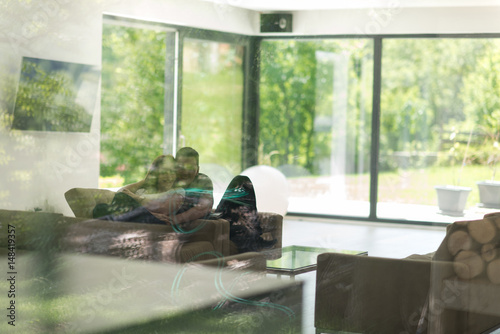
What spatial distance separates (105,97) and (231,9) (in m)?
0.54

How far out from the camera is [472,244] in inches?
77.5

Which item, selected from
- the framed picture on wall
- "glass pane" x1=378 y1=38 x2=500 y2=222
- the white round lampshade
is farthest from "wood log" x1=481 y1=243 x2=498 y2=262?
the framed picture on wall

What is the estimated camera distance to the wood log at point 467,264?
77.2 inches

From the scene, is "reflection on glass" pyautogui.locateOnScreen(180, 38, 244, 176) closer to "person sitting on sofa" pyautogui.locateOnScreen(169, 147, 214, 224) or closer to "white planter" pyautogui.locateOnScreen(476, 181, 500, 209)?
"person sitting on sofa" pyautogui.locateOnScreen(169, 147, 214, 224)

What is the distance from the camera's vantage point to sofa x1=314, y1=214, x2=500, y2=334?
196 centimetres

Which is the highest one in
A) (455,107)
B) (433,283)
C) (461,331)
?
(455,107)

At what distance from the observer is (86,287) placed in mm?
2166

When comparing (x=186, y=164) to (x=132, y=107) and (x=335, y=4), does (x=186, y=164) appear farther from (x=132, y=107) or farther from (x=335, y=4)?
(x=335, y=4)

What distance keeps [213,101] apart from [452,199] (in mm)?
884

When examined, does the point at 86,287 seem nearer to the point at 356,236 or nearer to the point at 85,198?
the point at 85,198

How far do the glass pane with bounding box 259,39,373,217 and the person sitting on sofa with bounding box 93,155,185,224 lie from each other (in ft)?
1.16

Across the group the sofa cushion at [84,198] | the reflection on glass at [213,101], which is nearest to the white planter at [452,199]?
the reflection on glass at [213,101]

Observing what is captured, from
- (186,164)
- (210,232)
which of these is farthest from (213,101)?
(210,232)

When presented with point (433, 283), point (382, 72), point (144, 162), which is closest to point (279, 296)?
point (433, 283)
